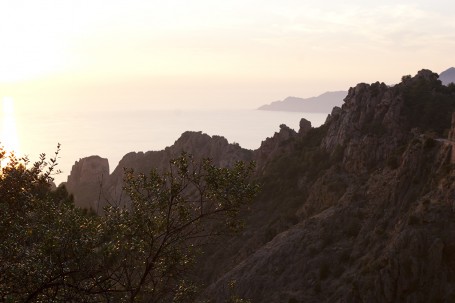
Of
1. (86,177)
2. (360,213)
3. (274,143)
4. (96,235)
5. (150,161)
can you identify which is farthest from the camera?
(86,177)

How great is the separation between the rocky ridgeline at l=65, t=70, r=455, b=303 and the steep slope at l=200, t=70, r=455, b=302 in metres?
0.17

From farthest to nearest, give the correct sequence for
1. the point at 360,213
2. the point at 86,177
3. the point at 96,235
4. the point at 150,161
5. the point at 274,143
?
the point at 86,177, the point at 150,161, the point at 274,143, the point at 360,213, the point at 96,235

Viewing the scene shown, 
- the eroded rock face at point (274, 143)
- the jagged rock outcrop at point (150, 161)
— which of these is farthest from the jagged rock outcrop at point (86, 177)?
the eroded rock face at point (274, 143)

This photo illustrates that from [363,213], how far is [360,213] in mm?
524

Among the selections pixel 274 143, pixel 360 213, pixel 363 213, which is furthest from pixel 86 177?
pixel 363 213

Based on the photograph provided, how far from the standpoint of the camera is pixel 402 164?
227 feet

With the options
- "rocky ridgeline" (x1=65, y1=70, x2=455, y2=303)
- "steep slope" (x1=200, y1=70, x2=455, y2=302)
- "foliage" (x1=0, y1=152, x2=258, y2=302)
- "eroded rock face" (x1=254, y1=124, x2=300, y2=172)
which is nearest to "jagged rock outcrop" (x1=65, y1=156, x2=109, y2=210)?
"eroded rock face" (x1=254, y1=124, x2=300, y2=172)

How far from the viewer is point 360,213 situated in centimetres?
7050

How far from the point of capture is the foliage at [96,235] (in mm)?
18734

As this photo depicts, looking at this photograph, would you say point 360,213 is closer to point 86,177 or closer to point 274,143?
point 274,143

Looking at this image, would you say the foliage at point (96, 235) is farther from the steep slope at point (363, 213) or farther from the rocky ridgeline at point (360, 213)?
the rocky ridgeline at point (360, 213)

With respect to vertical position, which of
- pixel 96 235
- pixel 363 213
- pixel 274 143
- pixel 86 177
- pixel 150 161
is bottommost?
pixel 86 177

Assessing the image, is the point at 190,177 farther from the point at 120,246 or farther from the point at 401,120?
the point at 401,120

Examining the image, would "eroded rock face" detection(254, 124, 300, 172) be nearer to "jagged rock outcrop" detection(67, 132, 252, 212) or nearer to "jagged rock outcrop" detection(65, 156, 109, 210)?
"jagged rock outcrop" detection(67, 132, 252, 212)
